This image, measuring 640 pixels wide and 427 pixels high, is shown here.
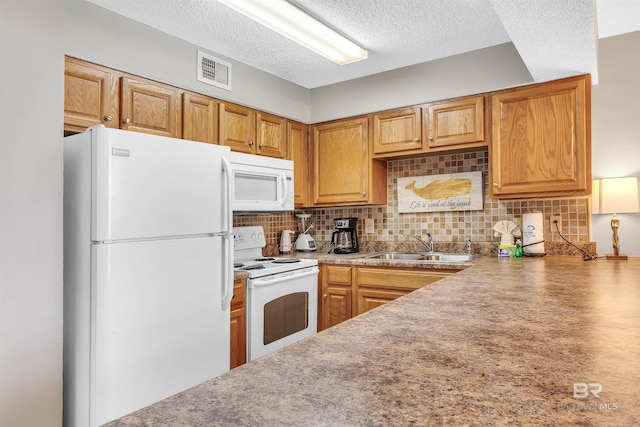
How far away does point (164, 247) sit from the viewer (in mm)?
1929

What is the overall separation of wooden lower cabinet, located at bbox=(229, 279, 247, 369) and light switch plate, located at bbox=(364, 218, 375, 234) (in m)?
1.54

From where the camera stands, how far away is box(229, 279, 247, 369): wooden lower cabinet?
2412 mm

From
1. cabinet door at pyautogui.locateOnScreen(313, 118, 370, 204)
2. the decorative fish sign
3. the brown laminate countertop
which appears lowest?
the brown laminate countertop

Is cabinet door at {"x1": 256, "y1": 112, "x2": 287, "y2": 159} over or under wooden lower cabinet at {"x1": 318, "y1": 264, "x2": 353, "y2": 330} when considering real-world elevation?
over

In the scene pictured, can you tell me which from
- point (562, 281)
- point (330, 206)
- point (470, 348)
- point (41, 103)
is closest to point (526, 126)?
point (562, 281)

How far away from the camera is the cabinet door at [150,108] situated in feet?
7.73

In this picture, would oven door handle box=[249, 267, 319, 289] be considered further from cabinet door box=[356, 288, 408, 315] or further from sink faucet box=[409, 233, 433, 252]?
sink faucet box=[409, 233, 433, 252]

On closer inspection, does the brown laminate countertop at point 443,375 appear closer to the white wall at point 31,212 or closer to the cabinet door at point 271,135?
the white wall at point 31,212

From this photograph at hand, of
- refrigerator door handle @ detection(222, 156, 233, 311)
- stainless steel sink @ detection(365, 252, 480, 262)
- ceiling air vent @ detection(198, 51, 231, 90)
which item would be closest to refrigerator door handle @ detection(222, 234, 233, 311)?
refrigerator door handle @ detection(222, 156, 233, 311)

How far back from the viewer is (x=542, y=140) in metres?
2.68

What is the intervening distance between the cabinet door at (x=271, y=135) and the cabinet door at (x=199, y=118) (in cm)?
42

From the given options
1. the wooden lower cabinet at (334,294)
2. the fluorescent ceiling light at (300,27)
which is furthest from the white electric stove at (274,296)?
the fluorescent ceiling light at (300,27)

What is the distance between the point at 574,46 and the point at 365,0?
111 cm

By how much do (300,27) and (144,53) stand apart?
3.11 feet
